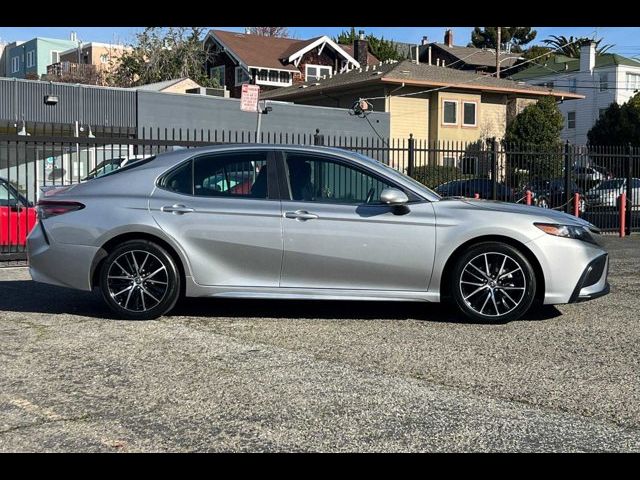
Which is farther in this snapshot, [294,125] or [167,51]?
[167,51]

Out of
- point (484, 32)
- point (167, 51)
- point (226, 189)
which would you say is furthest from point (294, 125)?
point (484, 32)

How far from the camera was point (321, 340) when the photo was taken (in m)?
6.01

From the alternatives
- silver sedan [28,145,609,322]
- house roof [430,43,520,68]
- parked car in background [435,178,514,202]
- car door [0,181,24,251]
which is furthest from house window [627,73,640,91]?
silver sedan [28,145,609,322]

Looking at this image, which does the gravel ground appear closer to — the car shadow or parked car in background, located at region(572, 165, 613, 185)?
the car shadow

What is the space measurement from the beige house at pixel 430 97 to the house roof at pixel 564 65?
17.7 meters

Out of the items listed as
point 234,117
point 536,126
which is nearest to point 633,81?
point 536,126

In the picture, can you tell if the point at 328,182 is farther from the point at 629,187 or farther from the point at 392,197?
the point at 629,187

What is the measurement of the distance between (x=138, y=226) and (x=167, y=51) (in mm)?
44713

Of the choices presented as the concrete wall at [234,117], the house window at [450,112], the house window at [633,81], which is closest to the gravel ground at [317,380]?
the concrete wall at [234,117]

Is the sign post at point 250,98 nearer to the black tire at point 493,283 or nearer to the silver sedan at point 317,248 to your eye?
the silver sedan at point 317,248

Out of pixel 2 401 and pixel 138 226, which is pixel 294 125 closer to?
pixel 138 226

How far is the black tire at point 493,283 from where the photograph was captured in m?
6.55

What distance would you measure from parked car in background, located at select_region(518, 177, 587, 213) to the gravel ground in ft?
32.7

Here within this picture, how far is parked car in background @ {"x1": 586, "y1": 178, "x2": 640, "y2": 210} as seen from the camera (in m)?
17.5
